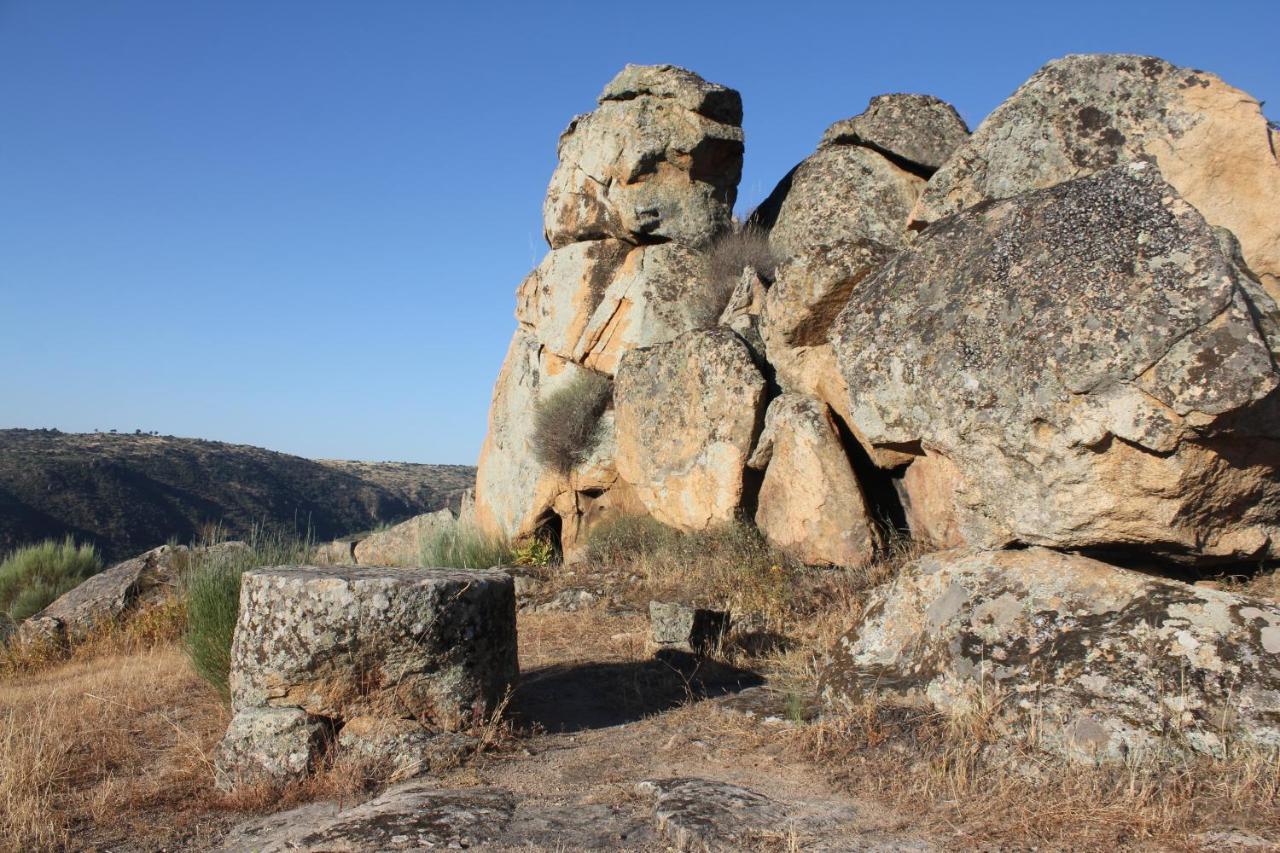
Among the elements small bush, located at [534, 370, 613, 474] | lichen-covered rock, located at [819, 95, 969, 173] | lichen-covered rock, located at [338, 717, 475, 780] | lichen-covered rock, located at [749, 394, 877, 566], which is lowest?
lichen-covered rock, located at [338, 717, 475, 780]

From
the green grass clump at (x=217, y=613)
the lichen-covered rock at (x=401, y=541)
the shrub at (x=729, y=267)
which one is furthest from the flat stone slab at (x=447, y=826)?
the lichen-covered rock at (x=401, y=541)

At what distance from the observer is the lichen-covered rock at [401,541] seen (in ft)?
47.6

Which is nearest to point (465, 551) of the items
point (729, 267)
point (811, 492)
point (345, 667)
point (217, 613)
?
point (729, 267)

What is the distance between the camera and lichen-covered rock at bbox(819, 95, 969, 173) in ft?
36.8

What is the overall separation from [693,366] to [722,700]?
16.3 ft

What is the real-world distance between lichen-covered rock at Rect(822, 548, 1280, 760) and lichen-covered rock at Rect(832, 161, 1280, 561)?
1.56 ft

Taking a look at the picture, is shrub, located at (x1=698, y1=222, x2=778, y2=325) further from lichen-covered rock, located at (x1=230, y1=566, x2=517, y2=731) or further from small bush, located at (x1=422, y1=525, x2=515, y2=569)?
lichen-covered rock, located at (x1=230, y1=566, x2=517, y2=731)

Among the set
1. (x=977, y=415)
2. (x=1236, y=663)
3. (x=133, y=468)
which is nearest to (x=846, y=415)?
(x=977, y=415)

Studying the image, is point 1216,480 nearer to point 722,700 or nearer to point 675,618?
point 722,700

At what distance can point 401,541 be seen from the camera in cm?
1506

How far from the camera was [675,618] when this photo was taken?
25.6ft

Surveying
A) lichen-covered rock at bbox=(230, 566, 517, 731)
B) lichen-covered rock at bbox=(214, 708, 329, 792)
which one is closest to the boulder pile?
lichen-covered rock at bbox=(230, 566, 517, 731)

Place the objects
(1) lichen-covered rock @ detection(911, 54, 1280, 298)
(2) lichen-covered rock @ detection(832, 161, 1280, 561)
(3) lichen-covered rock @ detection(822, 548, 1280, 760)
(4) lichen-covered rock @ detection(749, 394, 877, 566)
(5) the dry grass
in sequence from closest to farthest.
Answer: (3) lichen-covered rock @ detection(822, 548, 1280, 760)
(5) the dry grass
(2) lichen-covered rock @ detection(832, 161, 1280, 561)
(1) lichen-covered rock @ detection(911, 54, 1280, 298)
(4) lichen-covered rock @ detection(749, 394, 877, 566)

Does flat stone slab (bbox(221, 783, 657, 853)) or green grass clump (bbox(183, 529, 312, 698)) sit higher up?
green grass clump (bbox(183, 529, 312, 698))
